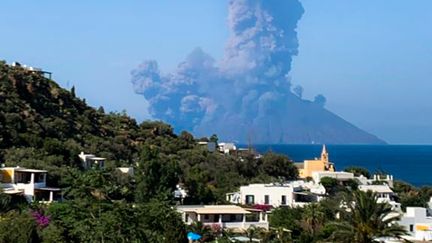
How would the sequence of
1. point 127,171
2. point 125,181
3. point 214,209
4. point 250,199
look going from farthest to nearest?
point 250,199 → point 127,171 → point 125,181 → point 214,209

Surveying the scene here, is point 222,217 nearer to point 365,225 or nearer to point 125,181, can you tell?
point 125,181

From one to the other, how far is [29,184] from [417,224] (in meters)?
19.7

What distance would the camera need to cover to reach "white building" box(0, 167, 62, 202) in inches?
1500

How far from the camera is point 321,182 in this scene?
53438mm

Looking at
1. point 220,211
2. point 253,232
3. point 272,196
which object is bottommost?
point 253,232

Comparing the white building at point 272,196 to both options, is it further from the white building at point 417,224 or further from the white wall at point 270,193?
the white building at point 417,224

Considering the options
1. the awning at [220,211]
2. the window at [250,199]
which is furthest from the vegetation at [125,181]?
the window at [250,199]

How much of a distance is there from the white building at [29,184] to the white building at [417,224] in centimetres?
1764

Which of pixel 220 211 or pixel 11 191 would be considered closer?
pixel 11 191

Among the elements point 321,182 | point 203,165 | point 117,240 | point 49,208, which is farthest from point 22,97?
point 117,240

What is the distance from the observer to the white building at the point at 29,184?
3809cm

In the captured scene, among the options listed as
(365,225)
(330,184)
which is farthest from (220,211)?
(330,184)

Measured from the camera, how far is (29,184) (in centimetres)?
3862

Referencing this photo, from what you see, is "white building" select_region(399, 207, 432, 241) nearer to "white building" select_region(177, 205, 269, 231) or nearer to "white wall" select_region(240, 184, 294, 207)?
"white building" select_region(177, 205, 269, 231)
